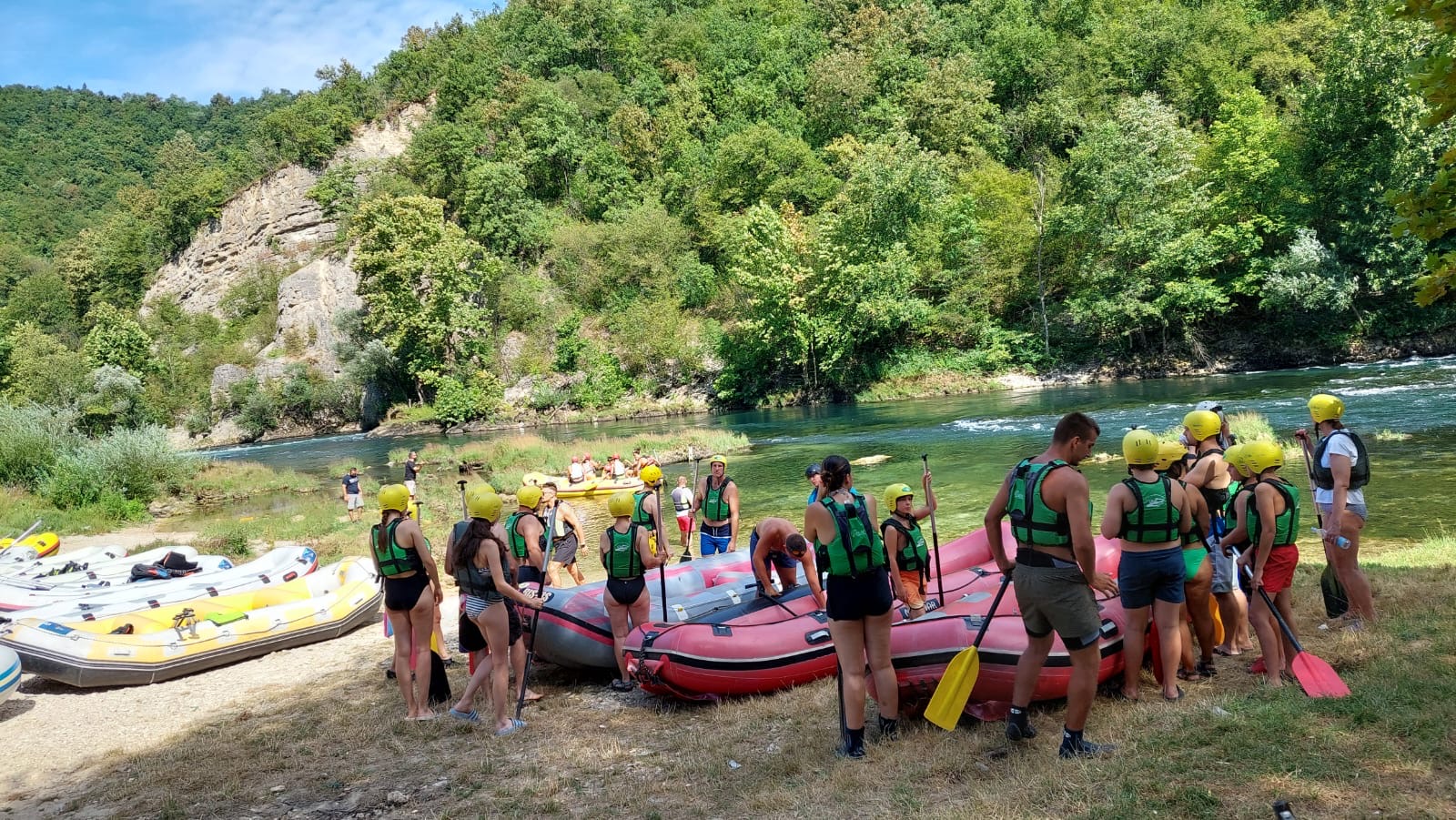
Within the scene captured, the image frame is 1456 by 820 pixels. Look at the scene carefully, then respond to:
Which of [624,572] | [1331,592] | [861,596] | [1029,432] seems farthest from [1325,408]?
[1029,432]

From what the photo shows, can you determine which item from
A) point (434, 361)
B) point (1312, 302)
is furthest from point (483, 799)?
point (434, 361)

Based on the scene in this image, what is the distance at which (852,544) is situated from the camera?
14.4 feet

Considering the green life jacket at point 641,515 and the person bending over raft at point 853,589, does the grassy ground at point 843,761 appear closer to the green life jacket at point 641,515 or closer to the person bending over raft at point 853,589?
the person bending over raft at point 853,589

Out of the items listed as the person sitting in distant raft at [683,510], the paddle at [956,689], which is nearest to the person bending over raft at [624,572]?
the paddle at [956,689]

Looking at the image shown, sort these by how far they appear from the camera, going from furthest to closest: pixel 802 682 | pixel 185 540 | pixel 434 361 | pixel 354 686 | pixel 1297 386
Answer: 1. pixel 434 361
2. pixel 1297 386
3. pixel 185 540
4. pixel 354 686
5. pixel 802 682

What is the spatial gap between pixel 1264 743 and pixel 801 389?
1451 inches

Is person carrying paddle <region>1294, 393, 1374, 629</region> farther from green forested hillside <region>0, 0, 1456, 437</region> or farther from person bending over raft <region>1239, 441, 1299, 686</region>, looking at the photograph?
green forested hillside <region>0, 0, 1456, 437</region>

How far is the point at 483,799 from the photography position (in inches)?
184

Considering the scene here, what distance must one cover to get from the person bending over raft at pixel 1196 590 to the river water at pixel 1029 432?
567cm

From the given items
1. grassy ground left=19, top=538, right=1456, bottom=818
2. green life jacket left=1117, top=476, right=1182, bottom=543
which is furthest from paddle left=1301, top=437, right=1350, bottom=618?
green life jacket left=1117, top=476, right=1182, bottom=543

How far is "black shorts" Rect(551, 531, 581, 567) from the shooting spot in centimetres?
958

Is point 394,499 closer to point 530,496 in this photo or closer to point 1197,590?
point 530,496

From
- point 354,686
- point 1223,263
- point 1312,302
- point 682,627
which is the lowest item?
point 354,686

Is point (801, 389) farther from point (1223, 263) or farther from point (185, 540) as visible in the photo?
point (185, 540)
